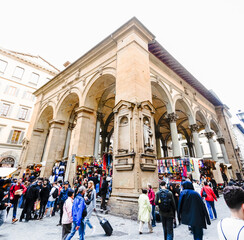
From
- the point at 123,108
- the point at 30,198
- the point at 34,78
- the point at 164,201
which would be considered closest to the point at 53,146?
the point at 30,198

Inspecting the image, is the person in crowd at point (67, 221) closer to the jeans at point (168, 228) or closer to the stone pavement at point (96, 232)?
the stone pavement at point (96, 232)

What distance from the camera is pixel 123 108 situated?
7281 mm

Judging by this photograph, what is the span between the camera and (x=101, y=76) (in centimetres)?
1066

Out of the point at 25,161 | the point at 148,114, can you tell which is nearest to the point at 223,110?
the point at 148,114

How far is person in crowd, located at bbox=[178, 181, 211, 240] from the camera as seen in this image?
2.83m

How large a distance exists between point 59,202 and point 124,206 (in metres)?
2.48

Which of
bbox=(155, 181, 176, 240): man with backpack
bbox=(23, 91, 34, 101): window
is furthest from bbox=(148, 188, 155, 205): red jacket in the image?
bbox=(23, 91, 34, 101): window

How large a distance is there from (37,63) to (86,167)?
22.9 metres

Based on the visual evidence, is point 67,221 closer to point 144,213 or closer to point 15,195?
point 144,213

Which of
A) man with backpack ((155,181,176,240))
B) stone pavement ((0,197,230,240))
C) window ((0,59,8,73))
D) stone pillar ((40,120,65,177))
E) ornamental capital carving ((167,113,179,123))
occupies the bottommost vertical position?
stone pavement ((0,197,230,240))

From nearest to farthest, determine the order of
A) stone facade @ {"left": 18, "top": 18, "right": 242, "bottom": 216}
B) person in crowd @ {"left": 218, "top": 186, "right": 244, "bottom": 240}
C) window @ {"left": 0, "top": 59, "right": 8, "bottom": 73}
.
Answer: person in crowd @ {"left": 218, "top": 186, "right": 244, "bottom": 240} → stone facade @ {"left": 18, "top": 18, "right": 242, "bottom": 216} → window @ {"left": 0, "top": 59, "right": 8, "bottom": 73}

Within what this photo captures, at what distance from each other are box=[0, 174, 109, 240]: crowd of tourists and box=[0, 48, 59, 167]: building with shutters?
50.3 ft

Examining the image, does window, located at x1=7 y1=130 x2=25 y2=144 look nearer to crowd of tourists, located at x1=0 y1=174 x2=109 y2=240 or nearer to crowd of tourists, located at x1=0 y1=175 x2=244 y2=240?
crowd of tourists, located at x1=0 y1=174 x2=109 y2=240

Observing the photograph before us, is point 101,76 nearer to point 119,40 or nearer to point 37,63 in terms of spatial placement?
point 119,40
